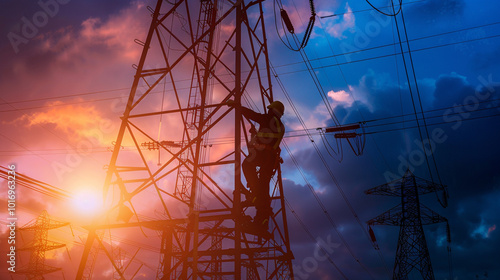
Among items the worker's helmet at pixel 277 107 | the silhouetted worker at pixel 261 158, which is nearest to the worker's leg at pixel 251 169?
the silhouetted worker at pixel 261 158

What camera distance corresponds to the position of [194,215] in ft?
22.6

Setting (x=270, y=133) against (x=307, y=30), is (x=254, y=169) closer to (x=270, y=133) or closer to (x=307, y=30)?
(x=270, y=133)

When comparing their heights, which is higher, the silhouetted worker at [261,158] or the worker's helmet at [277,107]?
the worker's helmet at [277,107]

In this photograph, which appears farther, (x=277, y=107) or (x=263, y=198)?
(x=277, y=107)

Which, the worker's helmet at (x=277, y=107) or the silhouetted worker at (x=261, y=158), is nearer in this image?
the silhouetted worker at (x=261, y=158)

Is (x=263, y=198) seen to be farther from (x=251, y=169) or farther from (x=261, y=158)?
(x=261, y=158)

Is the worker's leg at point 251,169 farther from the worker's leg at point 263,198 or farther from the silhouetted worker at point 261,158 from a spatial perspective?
the worker's leg at point 263,198

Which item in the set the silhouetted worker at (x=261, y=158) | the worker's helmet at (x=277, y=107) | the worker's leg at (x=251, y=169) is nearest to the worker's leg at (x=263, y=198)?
the silhouetted worker at (x=261, y=158)

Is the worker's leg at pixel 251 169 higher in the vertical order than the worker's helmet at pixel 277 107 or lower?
lower

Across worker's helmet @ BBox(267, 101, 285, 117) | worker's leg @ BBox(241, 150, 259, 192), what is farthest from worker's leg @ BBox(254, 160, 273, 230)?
worker's helmet @ BBox(267, 101, 285, 117)

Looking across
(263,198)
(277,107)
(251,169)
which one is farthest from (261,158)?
(277,107)

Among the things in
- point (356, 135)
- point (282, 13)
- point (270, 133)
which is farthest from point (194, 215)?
point (356, 135)

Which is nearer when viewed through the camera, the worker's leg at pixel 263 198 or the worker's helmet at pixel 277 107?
the worker's leg at pixel 263 198

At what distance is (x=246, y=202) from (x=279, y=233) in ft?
11.2
